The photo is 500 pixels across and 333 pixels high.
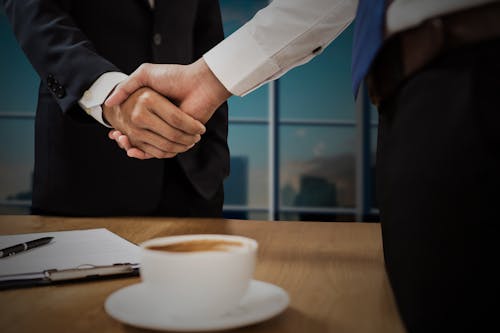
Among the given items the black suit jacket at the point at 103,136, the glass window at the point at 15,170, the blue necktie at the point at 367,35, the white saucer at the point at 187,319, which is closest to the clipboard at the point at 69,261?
the white saucer at the point at 187,319

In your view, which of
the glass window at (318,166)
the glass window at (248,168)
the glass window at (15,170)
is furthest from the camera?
the glass window at (248,168)

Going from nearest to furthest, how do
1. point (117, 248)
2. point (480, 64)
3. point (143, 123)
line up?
point (480, 64), point (117, 248), point (143, 123)

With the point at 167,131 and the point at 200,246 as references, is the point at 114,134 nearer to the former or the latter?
the point at 167,131

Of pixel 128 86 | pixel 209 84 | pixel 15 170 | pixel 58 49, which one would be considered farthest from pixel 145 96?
pixel 15 170

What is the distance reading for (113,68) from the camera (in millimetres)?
1177

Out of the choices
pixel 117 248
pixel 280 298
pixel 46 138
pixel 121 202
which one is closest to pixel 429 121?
pixel 280 298

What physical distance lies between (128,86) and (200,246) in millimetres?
747

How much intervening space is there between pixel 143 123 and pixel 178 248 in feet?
2.44

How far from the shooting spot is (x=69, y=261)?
627 millimetres

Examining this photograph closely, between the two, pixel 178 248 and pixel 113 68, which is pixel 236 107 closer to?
pixel 113 68

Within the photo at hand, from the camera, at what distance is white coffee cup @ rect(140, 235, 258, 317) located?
394 millimetres

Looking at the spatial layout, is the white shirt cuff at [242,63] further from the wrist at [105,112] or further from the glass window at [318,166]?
the glass window at [318,166]

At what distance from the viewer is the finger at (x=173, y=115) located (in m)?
1.14

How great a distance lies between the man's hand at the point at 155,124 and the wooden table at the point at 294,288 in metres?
0.28
